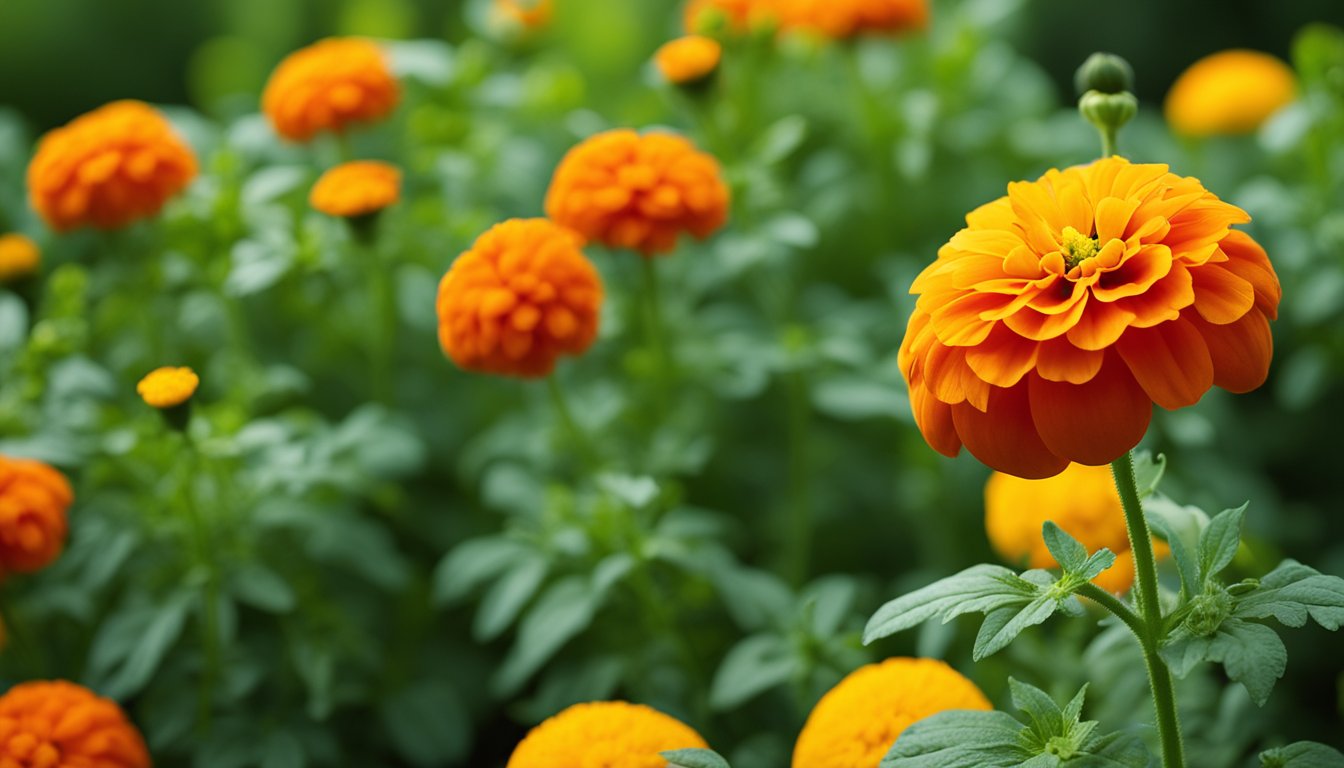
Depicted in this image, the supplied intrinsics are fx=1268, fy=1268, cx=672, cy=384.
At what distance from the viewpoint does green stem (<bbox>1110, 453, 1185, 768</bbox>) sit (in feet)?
2.48

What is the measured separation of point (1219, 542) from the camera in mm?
793

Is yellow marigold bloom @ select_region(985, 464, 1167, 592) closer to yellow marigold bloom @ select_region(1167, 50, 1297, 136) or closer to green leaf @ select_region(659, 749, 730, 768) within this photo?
green leaf @ select_region(659, 749, 730, 768)

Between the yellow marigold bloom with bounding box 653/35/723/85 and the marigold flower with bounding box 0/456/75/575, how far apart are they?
72cm

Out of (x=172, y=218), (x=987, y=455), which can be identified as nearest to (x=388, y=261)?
(x=172, y=218)

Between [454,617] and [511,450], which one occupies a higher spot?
[511,450]

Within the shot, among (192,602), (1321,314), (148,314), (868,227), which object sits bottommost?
(192,602)

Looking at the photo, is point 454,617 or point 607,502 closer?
point 607,502

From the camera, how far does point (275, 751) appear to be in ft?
3.87

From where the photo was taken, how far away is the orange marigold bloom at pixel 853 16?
4.96ft

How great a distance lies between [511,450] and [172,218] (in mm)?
→ 497

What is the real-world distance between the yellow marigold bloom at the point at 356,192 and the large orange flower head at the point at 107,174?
17 centimetres

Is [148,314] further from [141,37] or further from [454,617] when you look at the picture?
[141,37]

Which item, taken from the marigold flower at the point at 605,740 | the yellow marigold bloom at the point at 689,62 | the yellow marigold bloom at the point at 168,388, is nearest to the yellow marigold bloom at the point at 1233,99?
the yellow marigold bloom at the point at 689,62

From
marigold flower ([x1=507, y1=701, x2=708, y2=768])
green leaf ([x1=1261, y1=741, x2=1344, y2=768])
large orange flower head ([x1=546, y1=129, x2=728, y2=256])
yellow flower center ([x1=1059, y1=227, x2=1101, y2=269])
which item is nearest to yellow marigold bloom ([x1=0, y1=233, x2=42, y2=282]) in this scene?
large orange flower head ([x1=546, y1=129, x2=728, y2=256])
